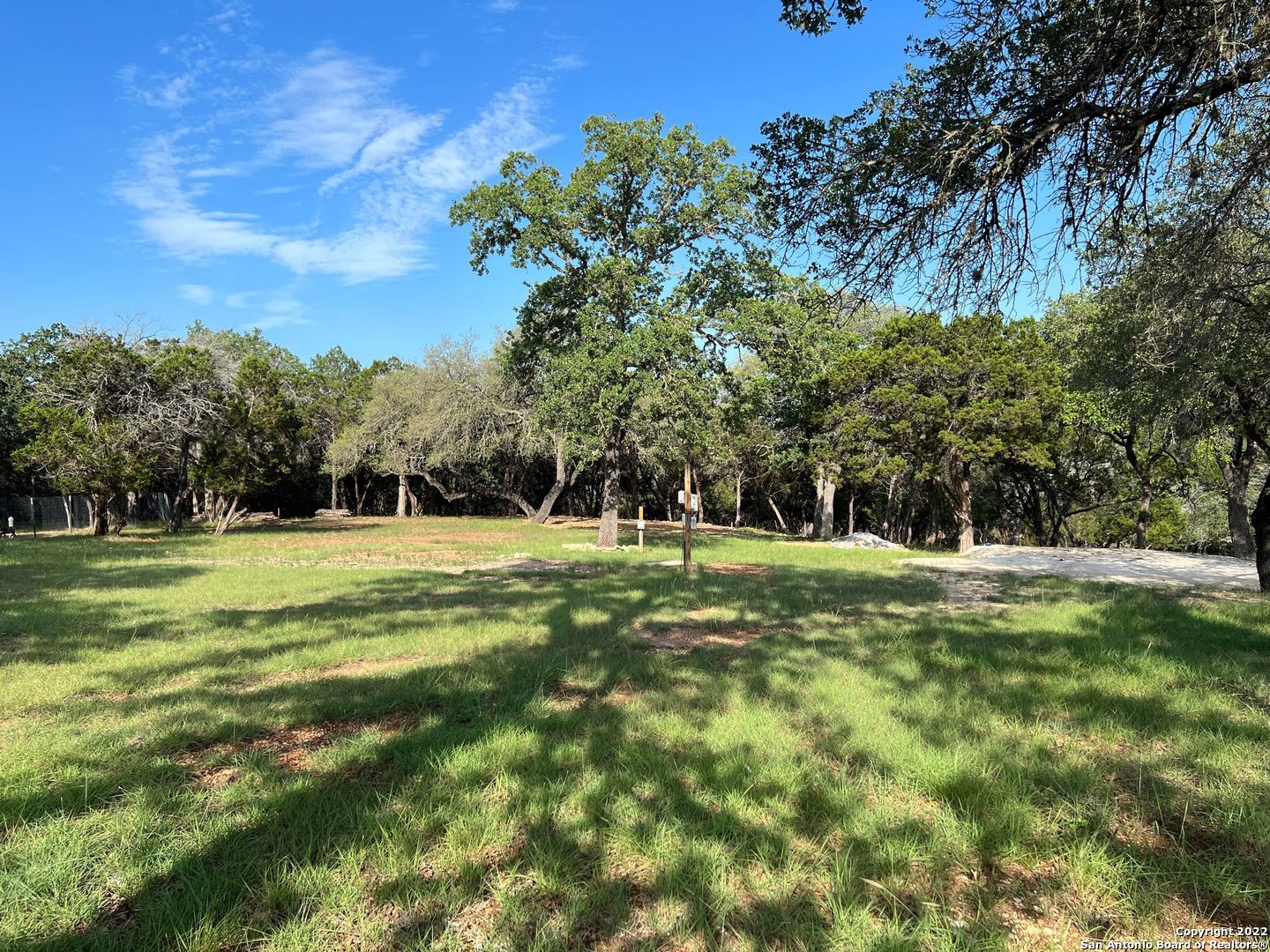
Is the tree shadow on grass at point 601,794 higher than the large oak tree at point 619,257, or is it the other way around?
the large oak tree at point 619,257

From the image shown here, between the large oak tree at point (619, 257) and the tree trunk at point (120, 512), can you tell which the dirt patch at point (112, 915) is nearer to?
the large oak tree at point (619, 257)

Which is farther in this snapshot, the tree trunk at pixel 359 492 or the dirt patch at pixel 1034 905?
the tree trunk at pixel 359 492

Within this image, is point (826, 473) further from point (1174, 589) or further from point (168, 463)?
point (168, 463)

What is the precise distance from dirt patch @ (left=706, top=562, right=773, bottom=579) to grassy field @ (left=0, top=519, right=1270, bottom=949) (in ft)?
A: 16.1

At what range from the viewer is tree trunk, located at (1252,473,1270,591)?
6.30 m

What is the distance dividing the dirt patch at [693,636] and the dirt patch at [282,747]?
8.11ft

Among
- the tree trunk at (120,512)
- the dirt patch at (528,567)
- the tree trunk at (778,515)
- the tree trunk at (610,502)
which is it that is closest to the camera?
the dirt patch at (528,567)

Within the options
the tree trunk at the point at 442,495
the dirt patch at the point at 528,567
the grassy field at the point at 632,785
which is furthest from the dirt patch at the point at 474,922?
the tree trunk at the point at 442,495

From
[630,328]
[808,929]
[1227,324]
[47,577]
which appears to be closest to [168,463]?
[47,577]

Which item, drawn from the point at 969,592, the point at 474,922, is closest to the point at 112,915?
the point at 474,922

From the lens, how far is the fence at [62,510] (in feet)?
95.7

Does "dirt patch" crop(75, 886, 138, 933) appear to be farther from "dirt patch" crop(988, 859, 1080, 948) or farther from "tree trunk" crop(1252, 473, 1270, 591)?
"tree trunk" crop(1252, 473, 1270, 591)

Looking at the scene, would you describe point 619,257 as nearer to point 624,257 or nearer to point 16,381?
point 624,257

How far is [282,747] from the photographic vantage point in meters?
3.43
